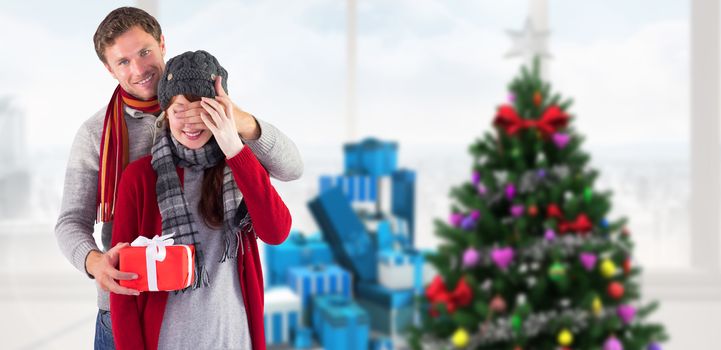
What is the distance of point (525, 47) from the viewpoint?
308 centimetres

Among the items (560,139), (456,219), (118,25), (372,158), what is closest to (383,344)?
(372,158)

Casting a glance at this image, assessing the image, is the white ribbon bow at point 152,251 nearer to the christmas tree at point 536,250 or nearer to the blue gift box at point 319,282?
the christmas tree at point 536,250

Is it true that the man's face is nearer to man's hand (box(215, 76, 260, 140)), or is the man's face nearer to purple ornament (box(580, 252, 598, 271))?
man's hand (box(215, 76, 260, 140))

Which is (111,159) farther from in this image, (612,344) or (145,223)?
(612,344)

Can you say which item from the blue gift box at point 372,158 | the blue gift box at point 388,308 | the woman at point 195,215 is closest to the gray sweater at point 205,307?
the woman at point 195,215

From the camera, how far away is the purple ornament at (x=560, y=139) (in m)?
1.37

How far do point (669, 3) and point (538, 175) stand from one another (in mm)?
2518

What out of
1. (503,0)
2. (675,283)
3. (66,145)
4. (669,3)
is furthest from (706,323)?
(66,145)

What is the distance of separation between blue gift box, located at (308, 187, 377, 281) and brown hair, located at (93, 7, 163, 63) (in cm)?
124

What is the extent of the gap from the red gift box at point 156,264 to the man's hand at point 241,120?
16 centimetres

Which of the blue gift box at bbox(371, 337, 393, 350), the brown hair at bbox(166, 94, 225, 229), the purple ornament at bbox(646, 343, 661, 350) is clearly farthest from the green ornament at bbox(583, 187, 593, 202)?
the blue gift box at bbox(371, 337, 393, 350)

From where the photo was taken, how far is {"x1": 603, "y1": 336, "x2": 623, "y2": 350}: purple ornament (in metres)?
1.32

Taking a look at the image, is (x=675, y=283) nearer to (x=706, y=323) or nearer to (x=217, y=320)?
(x=706, y=323)

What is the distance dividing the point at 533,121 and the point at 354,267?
3.20 feet
